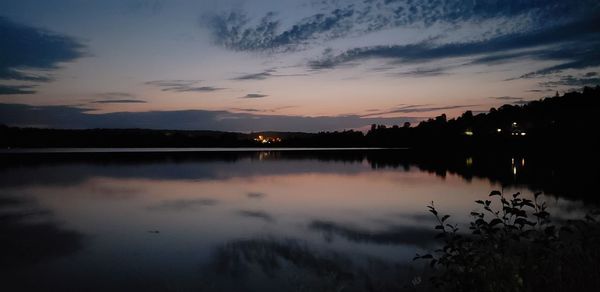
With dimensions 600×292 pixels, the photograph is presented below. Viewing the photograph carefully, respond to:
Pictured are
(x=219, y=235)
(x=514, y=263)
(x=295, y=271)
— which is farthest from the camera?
(x=219, y=235)

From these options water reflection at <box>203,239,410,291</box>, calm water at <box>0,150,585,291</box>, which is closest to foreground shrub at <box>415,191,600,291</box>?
calm water at <box>0,150,585,291</box>

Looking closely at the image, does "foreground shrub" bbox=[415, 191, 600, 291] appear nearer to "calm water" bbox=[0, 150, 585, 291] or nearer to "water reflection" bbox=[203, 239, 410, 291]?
"calm water" bbox=[0, 150, 585, 291]

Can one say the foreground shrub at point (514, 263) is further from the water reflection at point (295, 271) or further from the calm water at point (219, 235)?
the water reflection at point (295, 271)

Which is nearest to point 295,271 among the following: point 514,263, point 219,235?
point 514,263

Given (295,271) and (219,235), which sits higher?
(295,271)

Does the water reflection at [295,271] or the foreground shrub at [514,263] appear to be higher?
the foreground shrub at [514,263]

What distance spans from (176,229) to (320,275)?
9.44m

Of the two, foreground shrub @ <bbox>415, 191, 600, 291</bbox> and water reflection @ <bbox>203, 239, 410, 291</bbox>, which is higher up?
foreground shrub @ <bbox>415, 191, 600, 291</bbox>

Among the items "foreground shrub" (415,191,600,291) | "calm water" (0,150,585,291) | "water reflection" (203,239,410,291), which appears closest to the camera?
"foreground shrub" (415,191,600,291)

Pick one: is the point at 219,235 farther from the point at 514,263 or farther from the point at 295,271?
the point at 514,263

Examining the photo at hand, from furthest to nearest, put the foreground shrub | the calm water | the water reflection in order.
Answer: the calm water → the water reflection → the foreground shrub

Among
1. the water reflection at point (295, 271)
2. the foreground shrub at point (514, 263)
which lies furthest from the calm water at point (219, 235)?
the foreground shrub at point (514, 263)

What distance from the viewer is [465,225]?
65.1 ft

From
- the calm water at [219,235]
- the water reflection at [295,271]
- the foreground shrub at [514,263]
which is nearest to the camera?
the foreground shrub at [514,263]
